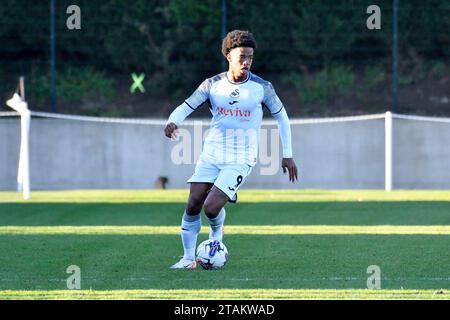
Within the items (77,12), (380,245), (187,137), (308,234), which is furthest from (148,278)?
(77,12)

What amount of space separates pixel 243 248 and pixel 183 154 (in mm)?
15259

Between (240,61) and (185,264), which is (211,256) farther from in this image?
(240,61)

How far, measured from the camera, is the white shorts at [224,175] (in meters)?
12.8

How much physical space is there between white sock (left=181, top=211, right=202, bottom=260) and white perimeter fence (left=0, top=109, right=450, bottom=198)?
16259mm

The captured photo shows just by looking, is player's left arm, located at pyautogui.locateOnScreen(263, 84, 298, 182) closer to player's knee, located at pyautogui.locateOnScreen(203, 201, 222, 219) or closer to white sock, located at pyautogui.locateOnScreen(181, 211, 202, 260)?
player's knee, located at pyautogui.locateOnScreen(203, 201, 222, 219)

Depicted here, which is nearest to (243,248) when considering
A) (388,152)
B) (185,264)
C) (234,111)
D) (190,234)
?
(190,234)

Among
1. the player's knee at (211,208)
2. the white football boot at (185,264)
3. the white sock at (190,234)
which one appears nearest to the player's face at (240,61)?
the player's knee at (211,208)

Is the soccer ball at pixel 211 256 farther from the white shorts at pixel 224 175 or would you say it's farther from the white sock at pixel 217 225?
the white shorts at pixel 224 175

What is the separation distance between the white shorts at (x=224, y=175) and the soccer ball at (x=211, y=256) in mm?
498

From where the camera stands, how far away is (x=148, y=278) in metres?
11.8

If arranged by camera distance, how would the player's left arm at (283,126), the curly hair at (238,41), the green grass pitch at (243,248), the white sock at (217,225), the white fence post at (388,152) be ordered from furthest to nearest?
the white fence post at (388,152), the white sock at (217,225), the player's left arm at (283,126), the curly hair at (238,41), the green grass pitch at (243,248)

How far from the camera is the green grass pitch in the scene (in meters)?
11.0
